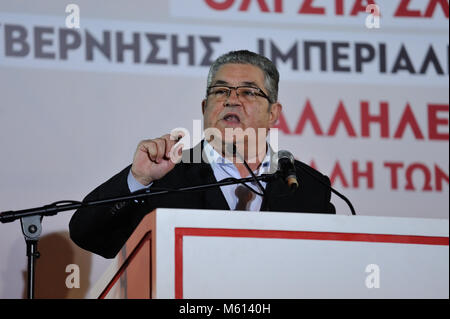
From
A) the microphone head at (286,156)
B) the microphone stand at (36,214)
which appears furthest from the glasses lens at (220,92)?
the microphone stand at (36,214)

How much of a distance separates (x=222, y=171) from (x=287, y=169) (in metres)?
0.77

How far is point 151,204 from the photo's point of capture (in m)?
2.35

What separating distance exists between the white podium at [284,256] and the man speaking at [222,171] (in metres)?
0.44

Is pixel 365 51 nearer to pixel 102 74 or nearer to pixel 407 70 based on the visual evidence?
pixel 407 70

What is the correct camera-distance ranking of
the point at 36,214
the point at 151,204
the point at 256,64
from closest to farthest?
the point at 36,214 < the point at 151,204 < the point at 256,64

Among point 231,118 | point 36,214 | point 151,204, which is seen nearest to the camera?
point 36,214

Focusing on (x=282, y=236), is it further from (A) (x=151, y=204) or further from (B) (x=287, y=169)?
(A) (x=151, y=204)

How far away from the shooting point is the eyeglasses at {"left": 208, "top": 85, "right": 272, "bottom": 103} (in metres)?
2.63

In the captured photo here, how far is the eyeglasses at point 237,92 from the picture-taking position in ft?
8.62

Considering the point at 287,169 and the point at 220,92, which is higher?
the point at 220,92

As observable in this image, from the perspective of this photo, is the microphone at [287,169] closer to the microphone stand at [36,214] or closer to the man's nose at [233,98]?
the microphone stand at [36,214]

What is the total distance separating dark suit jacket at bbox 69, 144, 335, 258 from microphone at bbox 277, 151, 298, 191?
0.59 feet

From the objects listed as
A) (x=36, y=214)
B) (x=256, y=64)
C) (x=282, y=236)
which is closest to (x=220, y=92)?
(x=256, y=64)
